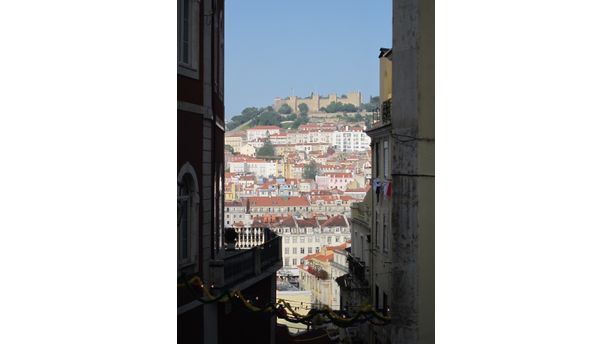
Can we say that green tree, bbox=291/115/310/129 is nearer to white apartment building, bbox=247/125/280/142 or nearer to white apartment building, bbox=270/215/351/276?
white apartment building, bbox=247/125/280/142

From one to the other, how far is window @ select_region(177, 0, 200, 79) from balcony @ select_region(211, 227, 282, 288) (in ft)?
8.12

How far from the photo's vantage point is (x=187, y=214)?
9727 millimetres

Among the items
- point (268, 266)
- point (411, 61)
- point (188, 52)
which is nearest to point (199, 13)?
point (188, 52)

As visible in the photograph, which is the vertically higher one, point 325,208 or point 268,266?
point 325,208

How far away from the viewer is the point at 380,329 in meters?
10.1

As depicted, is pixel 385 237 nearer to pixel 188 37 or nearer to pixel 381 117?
pixel 381 117

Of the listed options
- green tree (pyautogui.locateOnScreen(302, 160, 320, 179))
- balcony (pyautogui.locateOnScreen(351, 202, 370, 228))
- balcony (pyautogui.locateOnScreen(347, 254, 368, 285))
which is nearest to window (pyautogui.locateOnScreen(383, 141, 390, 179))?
balcony (pyautogui.locateOnScreen(351, 202, 370, 228))

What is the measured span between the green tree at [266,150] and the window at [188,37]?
2.69 metres

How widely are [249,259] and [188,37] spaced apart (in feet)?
14.9

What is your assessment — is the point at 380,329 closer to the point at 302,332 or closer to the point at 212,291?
the point at 212,291

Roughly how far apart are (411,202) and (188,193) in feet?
9.48

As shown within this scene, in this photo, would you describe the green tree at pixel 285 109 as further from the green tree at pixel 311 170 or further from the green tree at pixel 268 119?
the green tree at pixel 311 170

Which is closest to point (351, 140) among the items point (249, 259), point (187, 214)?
point (249, 259)

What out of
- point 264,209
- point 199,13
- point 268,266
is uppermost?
point 199,13
